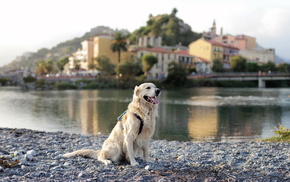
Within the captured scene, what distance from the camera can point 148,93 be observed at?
6.54 meters

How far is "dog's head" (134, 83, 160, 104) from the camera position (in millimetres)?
6506

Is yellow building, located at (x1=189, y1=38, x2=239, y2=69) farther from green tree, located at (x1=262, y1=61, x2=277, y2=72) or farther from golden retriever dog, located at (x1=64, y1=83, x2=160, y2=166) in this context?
golden retriever dog, located at (x1=64, y1=83, x2=160, y2=166)

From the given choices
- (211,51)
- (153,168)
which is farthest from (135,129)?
(211,51)

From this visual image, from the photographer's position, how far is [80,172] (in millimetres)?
5977

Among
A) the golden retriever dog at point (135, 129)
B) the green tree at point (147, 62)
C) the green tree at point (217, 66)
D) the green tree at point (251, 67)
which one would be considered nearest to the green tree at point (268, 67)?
the green tree at point (251, 67)

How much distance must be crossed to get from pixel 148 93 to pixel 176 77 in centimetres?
7134

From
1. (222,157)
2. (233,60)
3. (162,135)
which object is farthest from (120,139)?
(233,60)

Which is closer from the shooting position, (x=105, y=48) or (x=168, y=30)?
→ (x=105, y=48)

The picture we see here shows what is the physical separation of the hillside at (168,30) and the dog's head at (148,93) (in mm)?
122221

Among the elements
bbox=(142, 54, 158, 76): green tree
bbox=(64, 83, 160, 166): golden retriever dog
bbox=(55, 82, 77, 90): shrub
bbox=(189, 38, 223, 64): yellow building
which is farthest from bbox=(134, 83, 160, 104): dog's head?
bbox=(189, 38, 223, 64): yellow building

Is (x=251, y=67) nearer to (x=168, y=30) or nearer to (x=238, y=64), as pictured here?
(x=238, y=64)

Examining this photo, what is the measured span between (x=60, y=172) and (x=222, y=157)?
3.79 meters

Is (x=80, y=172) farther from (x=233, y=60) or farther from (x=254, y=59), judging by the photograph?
(x=254, y=59)

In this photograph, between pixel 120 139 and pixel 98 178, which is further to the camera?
pixel 120 139
